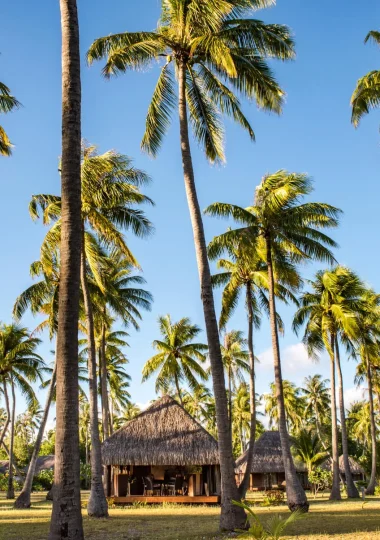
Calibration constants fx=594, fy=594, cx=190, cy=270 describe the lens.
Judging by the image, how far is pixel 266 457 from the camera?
4006 centimetres

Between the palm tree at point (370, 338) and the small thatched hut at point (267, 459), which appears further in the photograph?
the small thatched hut at point (267, 459)

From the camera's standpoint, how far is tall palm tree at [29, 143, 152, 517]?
65.4 ft

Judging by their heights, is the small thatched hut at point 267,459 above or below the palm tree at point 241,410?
below

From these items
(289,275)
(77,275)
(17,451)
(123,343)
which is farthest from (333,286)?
(17,451)

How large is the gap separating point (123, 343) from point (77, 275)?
28545 mm

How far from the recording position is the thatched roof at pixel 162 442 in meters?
26.0

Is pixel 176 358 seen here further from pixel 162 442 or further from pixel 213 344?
pixel 213 344

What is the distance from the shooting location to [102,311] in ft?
93.6

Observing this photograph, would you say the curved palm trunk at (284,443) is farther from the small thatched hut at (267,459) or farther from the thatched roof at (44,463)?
the thatched roof at (44,463)

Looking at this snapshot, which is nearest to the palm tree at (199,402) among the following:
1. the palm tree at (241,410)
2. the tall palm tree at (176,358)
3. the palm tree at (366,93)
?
the palm tree at (241,410)

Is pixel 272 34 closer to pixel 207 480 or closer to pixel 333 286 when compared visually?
pixel 333 286

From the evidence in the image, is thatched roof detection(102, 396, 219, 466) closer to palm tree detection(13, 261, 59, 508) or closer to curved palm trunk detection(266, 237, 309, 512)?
palm tree detection(13, 261, 59, 508)

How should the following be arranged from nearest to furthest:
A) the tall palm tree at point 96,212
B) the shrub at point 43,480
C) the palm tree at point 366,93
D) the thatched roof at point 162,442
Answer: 1. the palm tree at point 366,93
2. the tall palm tree at point 96,212
3. the thatched roof at point 162,442
4. the shrub at point 43,480

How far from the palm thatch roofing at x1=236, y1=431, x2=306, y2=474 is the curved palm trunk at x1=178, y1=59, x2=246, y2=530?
2757cm
